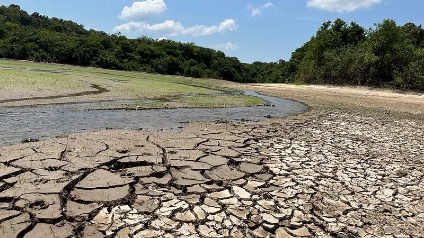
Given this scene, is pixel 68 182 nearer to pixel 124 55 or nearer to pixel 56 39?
pixel 56 39

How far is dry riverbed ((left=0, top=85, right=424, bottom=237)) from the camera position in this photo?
3854 mm

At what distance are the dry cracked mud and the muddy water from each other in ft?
4.28

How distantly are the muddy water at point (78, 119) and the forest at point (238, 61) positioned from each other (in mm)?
21838

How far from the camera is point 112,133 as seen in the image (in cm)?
820

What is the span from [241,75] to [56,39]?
118ft

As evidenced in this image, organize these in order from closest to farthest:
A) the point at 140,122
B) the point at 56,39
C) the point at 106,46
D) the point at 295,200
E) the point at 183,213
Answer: the point at 183,213
the point at 295,200
the point at 140,122
the point at 56,39
the point at 106,46

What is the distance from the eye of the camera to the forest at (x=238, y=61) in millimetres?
30172

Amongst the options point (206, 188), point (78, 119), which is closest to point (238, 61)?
point (78, 119)

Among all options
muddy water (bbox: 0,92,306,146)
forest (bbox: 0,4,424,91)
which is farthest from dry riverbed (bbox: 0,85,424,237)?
forest (bbox: 0,4,424,91)

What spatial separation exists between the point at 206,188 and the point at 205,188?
0.01 m

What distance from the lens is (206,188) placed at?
496cm

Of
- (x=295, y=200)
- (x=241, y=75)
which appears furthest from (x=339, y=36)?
(x=295, y=200)

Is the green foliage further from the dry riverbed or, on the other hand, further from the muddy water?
the dry riverbed

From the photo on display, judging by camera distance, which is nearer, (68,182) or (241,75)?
(68,182)
